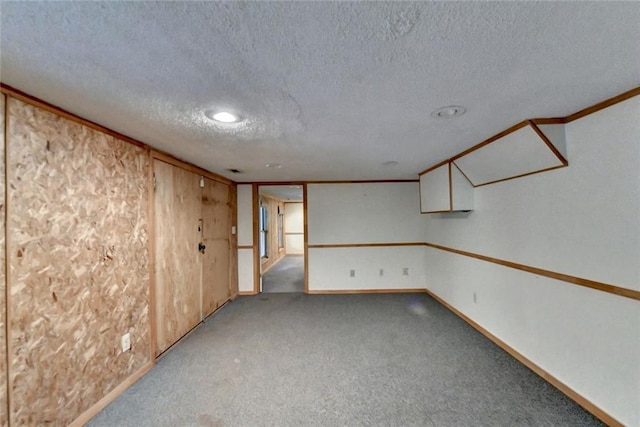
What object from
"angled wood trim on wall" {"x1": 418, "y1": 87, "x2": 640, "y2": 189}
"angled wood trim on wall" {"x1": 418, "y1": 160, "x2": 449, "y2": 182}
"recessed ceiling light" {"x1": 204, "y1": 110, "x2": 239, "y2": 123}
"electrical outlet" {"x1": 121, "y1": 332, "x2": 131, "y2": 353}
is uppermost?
"angled wood trim on wall" {"x1": 418, "y1": 160, "x2": 449, "y2": 182}

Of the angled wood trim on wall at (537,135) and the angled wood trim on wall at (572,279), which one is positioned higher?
the angled wood trim on wall at (537,135)

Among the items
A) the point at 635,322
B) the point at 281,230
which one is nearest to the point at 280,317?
the point at 635,322

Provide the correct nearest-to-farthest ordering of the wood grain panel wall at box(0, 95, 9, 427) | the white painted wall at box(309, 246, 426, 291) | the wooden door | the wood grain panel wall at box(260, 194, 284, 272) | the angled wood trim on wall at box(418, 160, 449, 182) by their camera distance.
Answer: the wood grain panel wall at box(0, 95, 9, 427) → the angled wood trim on wall at box(418, 160, 449, 182) → the wooden door → the white painted wall at box(309, 246, 426, 291) → the wood grain panel wall at box(260, 194, 284, 272)

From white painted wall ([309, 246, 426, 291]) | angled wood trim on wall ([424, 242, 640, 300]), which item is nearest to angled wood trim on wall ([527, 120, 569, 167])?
angled wood trim on wall ([424, 242, 640, 300])

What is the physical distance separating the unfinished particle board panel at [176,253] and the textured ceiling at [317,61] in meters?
0.87

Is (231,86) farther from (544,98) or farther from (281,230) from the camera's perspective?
(281,230)

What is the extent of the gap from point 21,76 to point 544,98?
2.78 metres

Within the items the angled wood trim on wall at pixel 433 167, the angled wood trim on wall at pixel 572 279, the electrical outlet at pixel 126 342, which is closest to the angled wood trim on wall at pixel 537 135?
the angled wood trim on wall at pixel 433 167

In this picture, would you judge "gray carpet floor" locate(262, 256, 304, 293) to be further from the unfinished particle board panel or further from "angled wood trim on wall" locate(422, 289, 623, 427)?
"angled wood trim on wall" locate(422, 289, 623, 427)

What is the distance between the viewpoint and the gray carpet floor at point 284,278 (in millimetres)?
4992

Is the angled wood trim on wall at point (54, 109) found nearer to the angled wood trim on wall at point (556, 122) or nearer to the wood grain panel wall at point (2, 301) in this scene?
the wood grain panel wall at point (2, 301)

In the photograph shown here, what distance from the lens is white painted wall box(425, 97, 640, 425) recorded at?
1.51m

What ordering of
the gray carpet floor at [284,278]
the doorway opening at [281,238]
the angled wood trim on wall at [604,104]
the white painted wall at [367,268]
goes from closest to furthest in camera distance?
1. the angled wood trim on wall at [604,104]
2. the white painted wall at [367,268]
3. the gray carpet floor at [284,278]
4. the doorway opening at [281,238]

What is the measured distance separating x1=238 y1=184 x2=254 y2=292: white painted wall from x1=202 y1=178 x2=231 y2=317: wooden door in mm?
353
